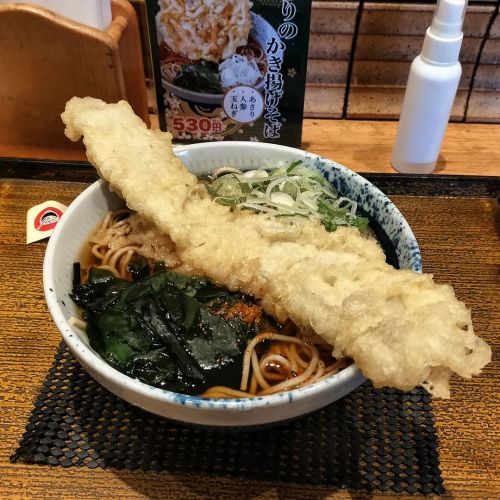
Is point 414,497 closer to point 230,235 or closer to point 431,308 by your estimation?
point 431,308

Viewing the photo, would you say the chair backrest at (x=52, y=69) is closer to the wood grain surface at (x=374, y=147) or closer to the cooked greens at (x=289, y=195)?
the wood grain surface at (x=374, y=147)

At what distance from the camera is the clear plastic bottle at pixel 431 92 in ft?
5.90

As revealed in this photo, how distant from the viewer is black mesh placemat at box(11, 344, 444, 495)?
122cm

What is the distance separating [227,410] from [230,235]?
0.56 m

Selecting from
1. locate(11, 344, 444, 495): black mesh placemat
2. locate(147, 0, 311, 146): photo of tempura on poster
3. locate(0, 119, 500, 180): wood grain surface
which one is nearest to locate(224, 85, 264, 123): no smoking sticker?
locate(147, 0, 311, 146): photo of tempura on poster

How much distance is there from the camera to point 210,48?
1979 mm

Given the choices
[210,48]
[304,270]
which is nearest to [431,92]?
[210,48]

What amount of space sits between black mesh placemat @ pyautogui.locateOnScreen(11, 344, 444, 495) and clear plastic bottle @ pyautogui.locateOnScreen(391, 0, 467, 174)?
1.14 m

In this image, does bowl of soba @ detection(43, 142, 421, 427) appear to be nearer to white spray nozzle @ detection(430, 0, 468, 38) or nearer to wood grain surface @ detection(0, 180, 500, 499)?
wood grain surface @ detection(0, 180, 500, 499)

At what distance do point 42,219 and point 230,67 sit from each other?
2.97 feet

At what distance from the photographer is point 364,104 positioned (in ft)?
8.14

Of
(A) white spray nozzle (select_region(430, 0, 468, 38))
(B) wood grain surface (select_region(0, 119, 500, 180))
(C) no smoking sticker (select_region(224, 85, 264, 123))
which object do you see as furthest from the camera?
(B) wood grain surface (select_region(0, 119, 500, 180))

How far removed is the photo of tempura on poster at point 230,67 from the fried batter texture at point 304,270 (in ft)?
1.48

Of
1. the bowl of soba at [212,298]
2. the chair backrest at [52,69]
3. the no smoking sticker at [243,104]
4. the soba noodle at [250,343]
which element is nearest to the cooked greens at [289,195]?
the bowl of soba at [212,298]
